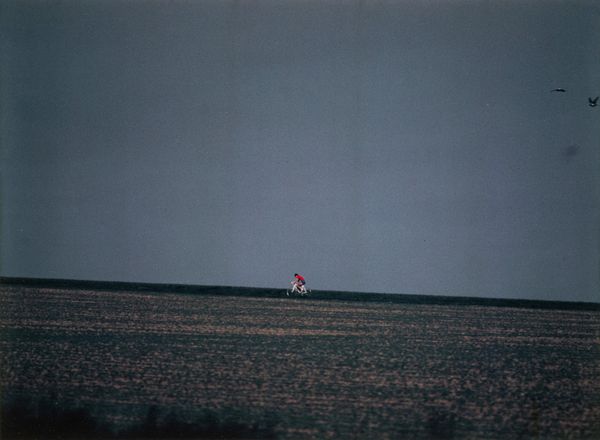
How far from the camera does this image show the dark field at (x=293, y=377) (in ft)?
15.3

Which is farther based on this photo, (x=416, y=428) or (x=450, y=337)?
(x=450, y=337)

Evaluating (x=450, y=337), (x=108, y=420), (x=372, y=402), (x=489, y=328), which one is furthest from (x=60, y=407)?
(x=489, y=328)

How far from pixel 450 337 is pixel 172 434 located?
6290 millimetres

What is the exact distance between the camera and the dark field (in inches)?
184

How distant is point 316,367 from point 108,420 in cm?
268

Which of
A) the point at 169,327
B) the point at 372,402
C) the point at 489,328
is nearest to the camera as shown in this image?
the point at 372,402

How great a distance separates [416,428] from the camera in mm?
4637

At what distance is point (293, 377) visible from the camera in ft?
20.3

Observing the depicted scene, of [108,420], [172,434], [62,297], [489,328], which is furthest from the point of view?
[62,297]

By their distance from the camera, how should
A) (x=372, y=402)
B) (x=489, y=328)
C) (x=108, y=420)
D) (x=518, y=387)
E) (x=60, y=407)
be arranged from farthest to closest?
1. (x=489, y=328)
2. (x=518, y=387)
3. (x=372, y=402)
4. (x=60, y=407)
5. (x=108, y=420)

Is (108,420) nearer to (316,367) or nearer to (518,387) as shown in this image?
(316,367)

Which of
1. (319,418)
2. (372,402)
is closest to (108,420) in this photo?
(319,418)

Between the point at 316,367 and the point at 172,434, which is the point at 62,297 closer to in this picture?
the point at 316,367

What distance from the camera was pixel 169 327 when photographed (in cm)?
963
